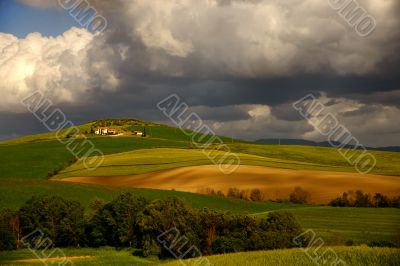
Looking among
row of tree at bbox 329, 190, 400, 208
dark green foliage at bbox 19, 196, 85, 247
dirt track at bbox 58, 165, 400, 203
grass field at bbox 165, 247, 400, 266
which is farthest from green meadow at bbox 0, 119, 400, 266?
dirt track at bbox 58, 165, 400, 203

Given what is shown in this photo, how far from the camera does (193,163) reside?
104m

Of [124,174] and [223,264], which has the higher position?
[124,174]

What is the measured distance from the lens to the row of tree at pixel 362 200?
72188mm

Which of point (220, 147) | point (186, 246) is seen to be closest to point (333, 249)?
point (186, 246)

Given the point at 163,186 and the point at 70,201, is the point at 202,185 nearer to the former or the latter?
the point at 163,186

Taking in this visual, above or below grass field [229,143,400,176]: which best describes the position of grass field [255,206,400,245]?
below

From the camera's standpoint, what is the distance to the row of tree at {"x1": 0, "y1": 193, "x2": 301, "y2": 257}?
51812 millimetres

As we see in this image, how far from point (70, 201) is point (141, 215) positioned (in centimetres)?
1226

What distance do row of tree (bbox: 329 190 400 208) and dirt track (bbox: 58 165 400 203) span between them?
3.96 feet

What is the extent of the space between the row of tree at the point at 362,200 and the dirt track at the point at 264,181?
121 cm

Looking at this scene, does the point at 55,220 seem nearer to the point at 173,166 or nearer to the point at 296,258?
the point at 173,166

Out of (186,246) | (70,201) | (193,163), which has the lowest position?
(186,246)

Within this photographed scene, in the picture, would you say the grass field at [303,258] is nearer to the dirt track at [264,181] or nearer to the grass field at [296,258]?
the grass field at [296,258]

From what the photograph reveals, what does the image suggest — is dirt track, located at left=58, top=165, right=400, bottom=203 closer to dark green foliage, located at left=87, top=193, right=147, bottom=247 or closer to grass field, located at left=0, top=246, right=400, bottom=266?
dark green foliage, located at left=87, top=193, right=147, bottom=247
